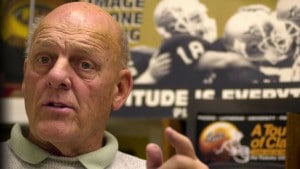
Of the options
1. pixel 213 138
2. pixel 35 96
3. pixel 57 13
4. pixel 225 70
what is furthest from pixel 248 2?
pixel 35 96

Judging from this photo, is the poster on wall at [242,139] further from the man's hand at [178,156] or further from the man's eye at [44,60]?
the man's hand at [178,156]

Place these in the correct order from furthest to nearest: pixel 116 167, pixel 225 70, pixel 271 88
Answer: pixel 225 70
pixel 271 88
pixel 116 167

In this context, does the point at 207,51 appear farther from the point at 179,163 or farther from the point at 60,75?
the point at 179,163

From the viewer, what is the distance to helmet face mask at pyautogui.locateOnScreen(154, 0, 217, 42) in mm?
1744

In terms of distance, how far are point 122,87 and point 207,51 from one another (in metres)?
0.79

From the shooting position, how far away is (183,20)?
5.85ft

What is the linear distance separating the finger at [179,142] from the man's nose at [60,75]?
0.96 ft

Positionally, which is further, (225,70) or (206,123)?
(225,70)

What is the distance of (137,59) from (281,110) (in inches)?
24.6

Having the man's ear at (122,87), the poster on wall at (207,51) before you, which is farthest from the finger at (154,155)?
the poster on wall at (207,51)

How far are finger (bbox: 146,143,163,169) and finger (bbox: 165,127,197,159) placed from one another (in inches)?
0.8

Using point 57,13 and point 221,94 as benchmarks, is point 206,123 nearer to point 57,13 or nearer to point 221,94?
point 221,94

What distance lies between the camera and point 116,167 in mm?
937

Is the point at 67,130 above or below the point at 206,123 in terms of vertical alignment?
above
